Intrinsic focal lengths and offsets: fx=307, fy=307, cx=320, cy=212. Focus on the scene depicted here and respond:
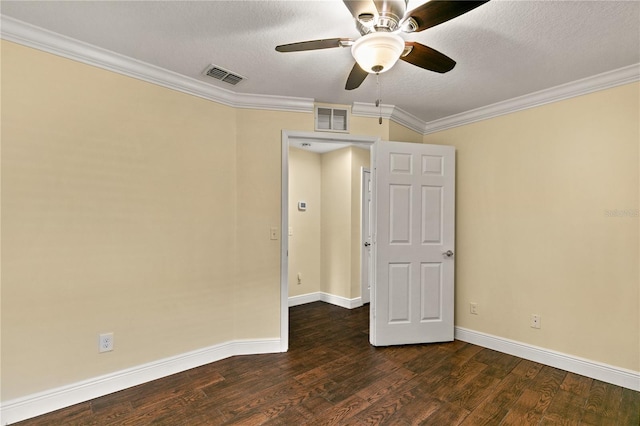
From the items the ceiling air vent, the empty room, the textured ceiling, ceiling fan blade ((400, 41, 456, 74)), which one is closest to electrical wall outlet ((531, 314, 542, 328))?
the empty room

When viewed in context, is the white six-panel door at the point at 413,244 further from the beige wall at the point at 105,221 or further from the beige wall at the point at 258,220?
the beige wall at the point at 105,221

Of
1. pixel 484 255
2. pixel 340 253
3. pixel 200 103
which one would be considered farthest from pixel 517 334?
pixel 200 103

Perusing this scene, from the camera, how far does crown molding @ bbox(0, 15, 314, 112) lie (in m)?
1.90

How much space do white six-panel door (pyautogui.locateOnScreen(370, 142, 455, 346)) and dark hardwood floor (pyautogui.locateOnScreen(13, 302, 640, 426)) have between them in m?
0.27

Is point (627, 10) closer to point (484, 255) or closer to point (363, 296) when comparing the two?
point (484, 255)

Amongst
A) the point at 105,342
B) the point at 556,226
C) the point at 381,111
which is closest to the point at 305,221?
the point at 381,111

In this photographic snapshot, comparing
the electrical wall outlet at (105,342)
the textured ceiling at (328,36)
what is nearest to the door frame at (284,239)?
the textured ceiling at (328,36)

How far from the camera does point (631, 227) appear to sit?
2379mm

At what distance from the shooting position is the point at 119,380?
2246 millimetres

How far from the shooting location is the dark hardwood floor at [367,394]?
1959mm

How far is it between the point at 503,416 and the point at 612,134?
2.31 meters

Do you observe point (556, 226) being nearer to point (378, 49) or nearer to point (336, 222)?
point (378, 49)

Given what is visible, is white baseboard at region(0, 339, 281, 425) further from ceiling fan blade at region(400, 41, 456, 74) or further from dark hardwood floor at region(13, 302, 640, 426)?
ceiling fan blade at region(400, 41, 456, 74)

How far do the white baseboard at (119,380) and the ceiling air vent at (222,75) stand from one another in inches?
91.5
